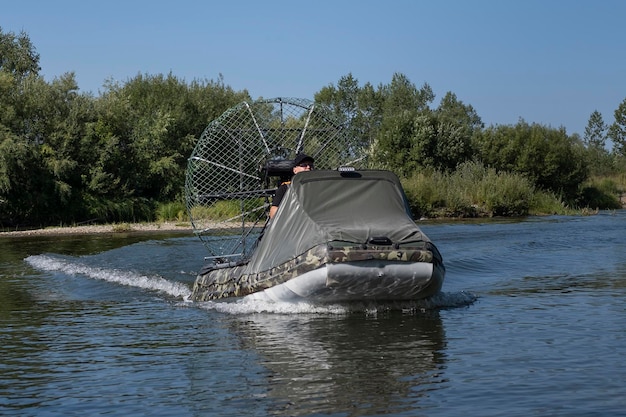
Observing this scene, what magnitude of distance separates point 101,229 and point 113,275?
1972cm

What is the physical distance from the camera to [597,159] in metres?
87.4

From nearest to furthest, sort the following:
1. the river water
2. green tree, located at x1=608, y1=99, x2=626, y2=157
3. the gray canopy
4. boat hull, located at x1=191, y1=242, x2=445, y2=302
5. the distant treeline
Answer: the river water, boat hull, located at x1=191, y1=242, x2=445, y2=302, the gray canopy, the distant treeline, green tree, located at x1=608, y1=99, x2=626, y2=157

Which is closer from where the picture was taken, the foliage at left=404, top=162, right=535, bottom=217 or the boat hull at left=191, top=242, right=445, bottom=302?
the boat hull at left=191, top=242, right=445, bottom=302

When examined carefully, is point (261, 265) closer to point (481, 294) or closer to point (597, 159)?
point (481, 294)

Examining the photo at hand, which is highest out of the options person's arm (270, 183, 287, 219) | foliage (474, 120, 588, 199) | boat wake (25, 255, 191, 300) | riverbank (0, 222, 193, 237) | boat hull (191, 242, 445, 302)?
foliage (474, 120, 588, 199)

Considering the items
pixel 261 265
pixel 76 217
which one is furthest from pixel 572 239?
pixel 76 217

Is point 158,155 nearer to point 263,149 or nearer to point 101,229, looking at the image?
point 101,229

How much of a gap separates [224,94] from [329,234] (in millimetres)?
45501

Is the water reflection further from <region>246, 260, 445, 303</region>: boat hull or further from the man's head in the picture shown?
the man's head

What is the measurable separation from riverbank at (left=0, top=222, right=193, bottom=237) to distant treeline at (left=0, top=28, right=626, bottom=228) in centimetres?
255

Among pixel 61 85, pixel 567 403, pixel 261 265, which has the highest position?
pixel 61 85

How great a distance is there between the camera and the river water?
26.1 ft

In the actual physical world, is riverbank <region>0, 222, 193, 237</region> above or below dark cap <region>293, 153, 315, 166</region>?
below

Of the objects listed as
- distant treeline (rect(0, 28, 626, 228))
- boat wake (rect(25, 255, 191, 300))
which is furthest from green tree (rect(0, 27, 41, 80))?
boat wake (rect(25, 255, 191, 300))
